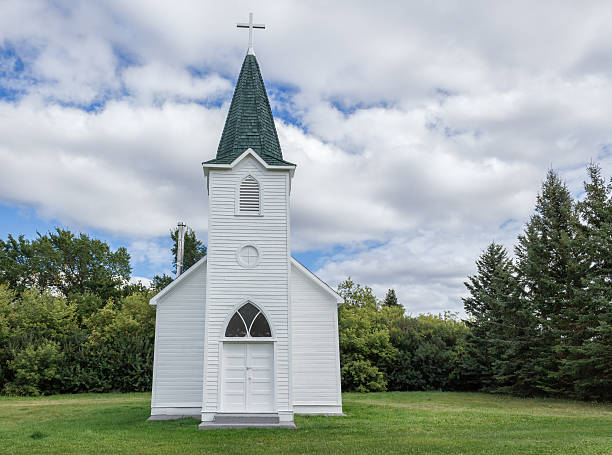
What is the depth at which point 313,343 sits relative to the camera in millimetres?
16141

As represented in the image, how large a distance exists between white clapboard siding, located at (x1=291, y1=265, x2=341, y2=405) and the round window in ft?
8.81

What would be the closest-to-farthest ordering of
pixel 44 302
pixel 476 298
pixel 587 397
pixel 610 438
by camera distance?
pixel 610 438 < pixel 587 397 < pixel 44 302 < pixel 476 298

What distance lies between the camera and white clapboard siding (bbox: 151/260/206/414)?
1520 cm

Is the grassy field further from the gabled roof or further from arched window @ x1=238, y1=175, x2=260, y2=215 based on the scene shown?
arched window @ x1=238, y1=175, x2=260, y2=215

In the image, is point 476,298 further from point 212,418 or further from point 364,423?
point 212,418

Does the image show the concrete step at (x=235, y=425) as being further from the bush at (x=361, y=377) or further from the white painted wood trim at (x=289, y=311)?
the bush at (x=361, y=377)

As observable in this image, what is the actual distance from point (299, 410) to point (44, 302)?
2196 cm

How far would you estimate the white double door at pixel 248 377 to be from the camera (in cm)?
1329

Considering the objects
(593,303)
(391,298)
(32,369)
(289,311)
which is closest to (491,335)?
(593,303)

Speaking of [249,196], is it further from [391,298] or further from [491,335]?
[391,298]

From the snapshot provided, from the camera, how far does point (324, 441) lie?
10.2 meters

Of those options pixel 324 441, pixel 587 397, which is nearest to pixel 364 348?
pixel 587 397

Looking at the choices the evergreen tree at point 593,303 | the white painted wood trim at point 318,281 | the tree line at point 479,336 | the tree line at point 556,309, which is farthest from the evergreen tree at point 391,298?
the white painted wood trim at point 318,281

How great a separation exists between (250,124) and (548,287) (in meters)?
15.7
